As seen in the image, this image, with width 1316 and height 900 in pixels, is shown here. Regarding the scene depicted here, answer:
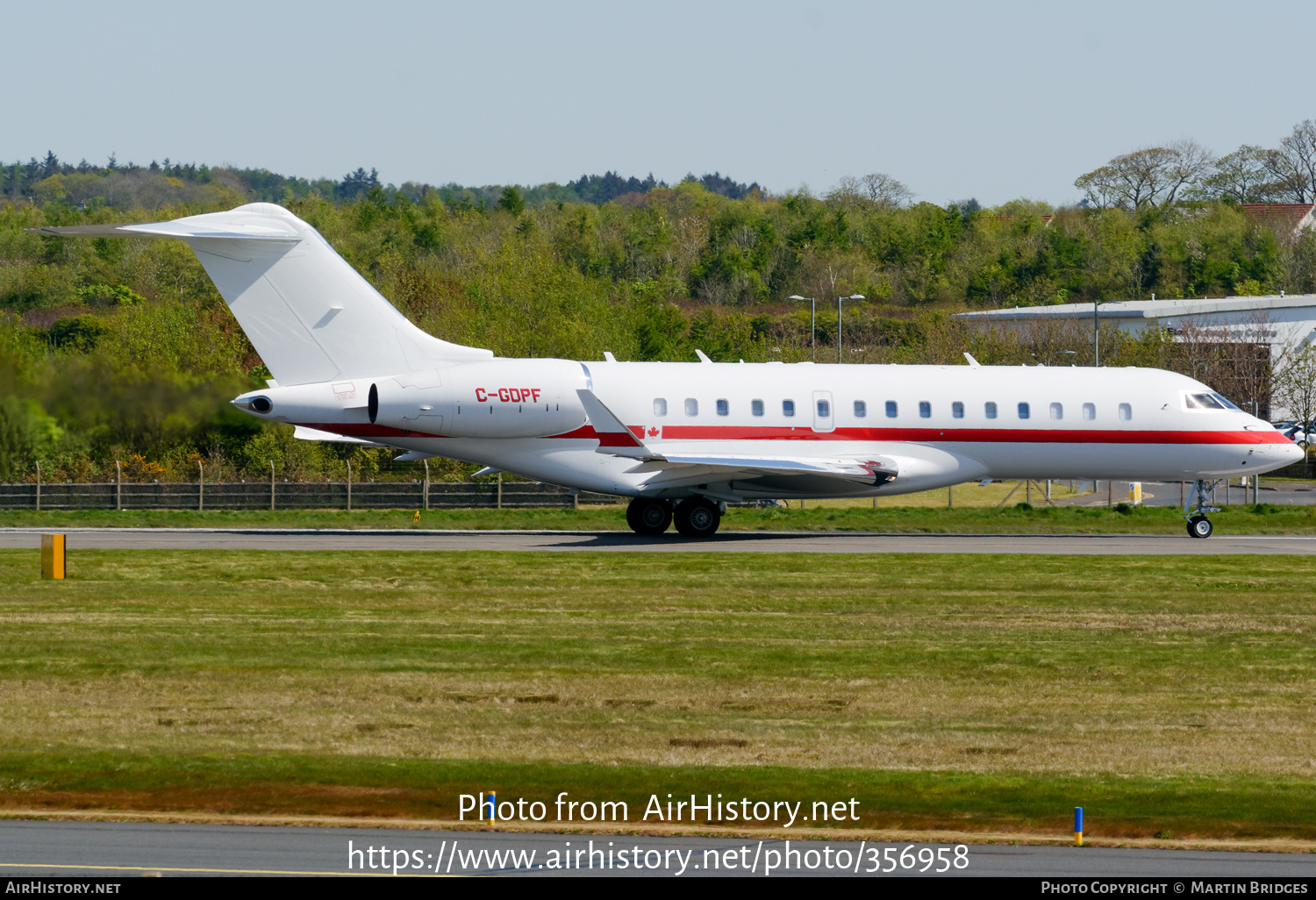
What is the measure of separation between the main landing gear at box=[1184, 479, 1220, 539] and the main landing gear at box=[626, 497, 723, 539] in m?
11.8

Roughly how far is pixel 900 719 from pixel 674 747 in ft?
8.94

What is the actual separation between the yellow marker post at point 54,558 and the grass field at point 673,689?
48 centimetres

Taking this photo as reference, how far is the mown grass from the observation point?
131 feet

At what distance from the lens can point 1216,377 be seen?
74812 mm

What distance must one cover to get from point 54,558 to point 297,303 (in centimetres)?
868

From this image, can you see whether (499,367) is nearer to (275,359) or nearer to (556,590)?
(275,359)

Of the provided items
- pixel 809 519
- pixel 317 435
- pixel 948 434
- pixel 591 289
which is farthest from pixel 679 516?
pixel 591 289

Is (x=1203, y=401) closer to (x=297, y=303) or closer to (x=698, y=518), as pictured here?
Answer: (x=698, y=518)

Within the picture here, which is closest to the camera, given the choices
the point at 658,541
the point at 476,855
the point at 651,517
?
the point at 476,855

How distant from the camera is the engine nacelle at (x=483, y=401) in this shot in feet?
108

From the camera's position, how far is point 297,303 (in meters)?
33.3

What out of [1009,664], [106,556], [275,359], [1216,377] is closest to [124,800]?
[1009,664]

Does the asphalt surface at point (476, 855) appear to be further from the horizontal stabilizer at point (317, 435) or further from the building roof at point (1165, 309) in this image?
the building roof at point (1165, 309)

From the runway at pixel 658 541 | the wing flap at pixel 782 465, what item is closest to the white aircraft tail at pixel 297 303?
the runway at pixel 658 541
